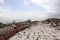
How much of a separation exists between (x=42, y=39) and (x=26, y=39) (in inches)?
28.8

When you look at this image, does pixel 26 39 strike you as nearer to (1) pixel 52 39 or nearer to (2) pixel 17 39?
(2) pixel 17 39

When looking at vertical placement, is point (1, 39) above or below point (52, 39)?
above

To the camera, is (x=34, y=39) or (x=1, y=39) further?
(x=34, y=39)

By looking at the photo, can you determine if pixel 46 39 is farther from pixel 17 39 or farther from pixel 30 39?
pixel 17 39

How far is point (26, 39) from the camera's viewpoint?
6371 millimetres

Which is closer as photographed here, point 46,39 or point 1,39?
point 1,39

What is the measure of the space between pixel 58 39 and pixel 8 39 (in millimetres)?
2299

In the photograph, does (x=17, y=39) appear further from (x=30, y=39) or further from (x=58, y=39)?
(x=58, y=39)

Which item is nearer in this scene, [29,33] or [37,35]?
[37,35]

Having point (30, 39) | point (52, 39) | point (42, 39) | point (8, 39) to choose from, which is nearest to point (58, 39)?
point (52, 39)

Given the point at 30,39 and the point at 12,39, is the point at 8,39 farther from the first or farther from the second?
the point at 30,39

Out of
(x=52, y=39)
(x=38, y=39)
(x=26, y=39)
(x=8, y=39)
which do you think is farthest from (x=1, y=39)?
(x=52, y=39)

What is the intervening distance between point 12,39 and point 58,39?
2102 millimetres

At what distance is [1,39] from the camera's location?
587cm
